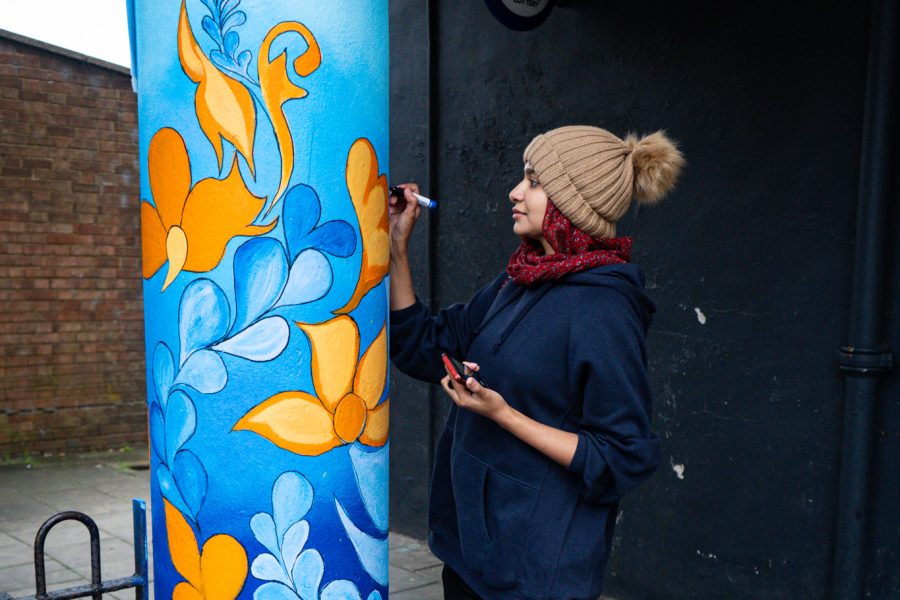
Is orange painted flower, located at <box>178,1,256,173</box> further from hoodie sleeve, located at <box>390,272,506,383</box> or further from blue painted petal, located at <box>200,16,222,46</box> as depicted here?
hoodie sleeve, located at <box>390,272,506,383</box>

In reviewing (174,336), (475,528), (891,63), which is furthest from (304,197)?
(891,63)

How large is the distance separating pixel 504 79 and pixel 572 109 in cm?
58

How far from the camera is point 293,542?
6.95 feet

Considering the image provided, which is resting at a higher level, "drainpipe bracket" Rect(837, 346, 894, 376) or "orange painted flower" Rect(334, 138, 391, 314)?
"orange painted flower" Rect(334, 138, 391, 314)

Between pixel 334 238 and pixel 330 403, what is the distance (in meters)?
0.37

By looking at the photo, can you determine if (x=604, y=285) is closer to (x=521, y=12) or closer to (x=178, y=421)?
(x=178, y=421)

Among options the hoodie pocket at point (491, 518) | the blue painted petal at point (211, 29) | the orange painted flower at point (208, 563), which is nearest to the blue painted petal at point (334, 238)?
the blue painted petal at point (211, 29)

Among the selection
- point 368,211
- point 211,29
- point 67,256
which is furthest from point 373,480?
point 67,256

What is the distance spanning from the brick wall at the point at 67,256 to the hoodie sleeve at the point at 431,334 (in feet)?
24.0

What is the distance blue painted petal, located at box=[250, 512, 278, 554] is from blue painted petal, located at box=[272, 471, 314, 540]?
0.04 ft

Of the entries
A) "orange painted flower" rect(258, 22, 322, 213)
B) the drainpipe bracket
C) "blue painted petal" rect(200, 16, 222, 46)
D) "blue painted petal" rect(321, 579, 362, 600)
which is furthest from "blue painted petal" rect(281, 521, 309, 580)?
the drainpipe bracket

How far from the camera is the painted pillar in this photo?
6.68 feet

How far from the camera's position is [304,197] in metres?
2.08

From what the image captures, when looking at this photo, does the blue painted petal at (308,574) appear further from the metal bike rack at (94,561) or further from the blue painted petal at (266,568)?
the metal bike rack at (94,561)
